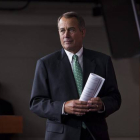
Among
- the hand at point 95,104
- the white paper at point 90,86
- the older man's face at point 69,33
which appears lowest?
the hand at point 95,104

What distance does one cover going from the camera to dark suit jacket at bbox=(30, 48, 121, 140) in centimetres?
178

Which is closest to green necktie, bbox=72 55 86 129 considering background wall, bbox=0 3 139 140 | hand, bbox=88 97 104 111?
hand, bbox=88 97 104 111

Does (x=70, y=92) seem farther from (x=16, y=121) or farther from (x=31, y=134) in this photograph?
(x=31, y=134)

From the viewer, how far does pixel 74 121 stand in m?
1.79

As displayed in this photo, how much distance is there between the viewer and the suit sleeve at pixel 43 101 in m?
1.77

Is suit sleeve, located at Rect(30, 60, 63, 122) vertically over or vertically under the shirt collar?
under

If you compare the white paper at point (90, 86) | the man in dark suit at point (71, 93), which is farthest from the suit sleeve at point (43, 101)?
the white paper at point (90, 86)

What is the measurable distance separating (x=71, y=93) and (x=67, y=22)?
38 centimetres

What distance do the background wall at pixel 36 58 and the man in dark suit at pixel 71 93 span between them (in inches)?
195

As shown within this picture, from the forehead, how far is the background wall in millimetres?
4983

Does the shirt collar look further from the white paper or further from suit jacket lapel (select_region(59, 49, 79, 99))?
the white paper

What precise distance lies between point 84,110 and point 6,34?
537 centimetres

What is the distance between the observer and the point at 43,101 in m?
1.79

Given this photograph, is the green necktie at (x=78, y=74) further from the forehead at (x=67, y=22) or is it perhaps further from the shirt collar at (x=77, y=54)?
the forehead at (x=67, y=22)
